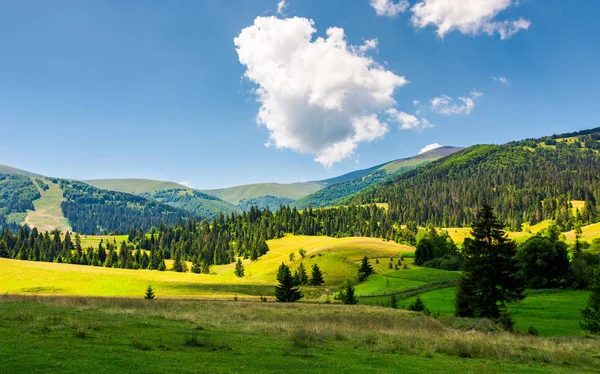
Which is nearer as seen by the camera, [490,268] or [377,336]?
[377,336]

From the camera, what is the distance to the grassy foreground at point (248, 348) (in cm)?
1466

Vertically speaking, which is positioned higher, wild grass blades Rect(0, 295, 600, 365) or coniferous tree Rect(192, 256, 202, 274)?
wild grass blades Rect(0, 295, 600, 365)

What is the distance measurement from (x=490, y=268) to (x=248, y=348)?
103ft

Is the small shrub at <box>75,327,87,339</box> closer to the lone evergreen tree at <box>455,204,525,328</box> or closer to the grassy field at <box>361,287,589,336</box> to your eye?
the lone evergreen tree at <box>455,204,525,328</box>

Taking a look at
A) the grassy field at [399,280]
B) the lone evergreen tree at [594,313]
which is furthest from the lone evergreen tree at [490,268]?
the grassy field at [399,280]

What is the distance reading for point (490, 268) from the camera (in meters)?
40.2

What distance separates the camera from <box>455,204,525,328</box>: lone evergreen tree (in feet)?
131

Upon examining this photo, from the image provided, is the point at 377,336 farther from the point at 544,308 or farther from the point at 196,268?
the point at 196,268

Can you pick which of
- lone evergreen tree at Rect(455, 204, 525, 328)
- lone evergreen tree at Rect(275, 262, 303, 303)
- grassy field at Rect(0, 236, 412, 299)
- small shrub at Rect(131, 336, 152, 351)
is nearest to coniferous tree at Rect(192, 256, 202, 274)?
grassy field at Rect(0, 236, 412, 299)

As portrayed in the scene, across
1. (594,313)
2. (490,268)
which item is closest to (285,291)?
(490,268)

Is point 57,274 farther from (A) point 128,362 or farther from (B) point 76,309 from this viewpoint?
(A) point 128,362

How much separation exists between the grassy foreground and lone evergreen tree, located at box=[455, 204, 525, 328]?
10638 millimetres

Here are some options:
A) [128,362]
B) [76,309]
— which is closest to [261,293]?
[76,309]

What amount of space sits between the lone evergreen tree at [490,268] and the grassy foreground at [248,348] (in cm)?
1064
